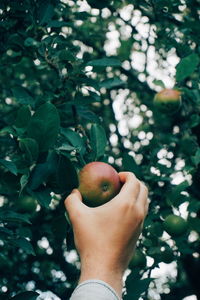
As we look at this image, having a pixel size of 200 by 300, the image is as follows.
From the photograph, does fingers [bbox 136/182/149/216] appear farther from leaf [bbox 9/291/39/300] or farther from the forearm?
leaf [bbox 9/291/39/300]

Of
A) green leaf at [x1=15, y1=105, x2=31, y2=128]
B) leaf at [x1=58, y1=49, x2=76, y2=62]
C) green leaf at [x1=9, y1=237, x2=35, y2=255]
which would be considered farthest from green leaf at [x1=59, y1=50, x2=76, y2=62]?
green leaf at [x1=9, y1=237, x2=35, y2=255]

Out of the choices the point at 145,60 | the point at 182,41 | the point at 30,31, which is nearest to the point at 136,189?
the point at 30,31

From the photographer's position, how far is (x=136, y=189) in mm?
1117

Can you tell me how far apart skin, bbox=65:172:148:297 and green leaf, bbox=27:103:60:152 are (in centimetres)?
29

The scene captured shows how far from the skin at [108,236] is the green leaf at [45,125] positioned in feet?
0.94

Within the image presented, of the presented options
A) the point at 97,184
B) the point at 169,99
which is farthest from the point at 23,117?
the point at 169,99

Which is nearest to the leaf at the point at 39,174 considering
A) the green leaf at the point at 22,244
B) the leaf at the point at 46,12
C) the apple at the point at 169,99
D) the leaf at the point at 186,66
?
the green leaf at the point at 22,244

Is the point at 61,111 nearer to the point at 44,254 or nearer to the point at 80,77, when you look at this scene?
the point at 80,77

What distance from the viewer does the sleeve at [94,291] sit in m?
0.90

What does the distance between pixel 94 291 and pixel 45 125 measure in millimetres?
549

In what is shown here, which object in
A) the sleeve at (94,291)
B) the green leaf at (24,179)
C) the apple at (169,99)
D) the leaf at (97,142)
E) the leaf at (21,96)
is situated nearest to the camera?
the sleeve at (94,291)

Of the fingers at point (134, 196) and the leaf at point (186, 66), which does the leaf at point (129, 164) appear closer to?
the leaf at point (186, 66)

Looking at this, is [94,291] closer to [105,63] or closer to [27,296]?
[27,296]

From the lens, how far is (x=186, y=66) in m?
2.15
